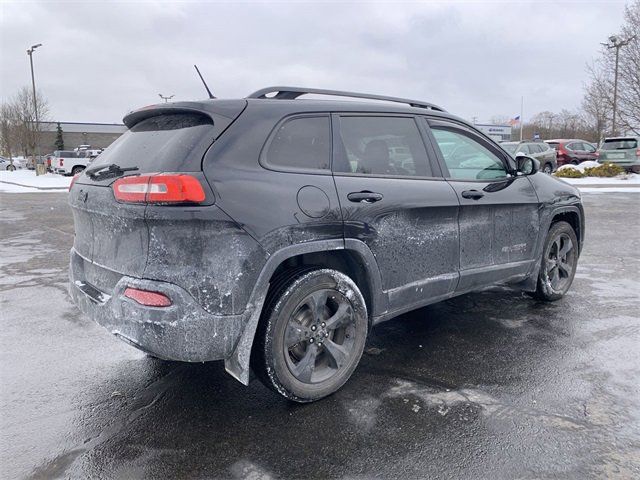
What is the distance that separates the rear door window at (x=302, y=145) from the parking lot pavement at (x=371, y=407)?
4.87 ft

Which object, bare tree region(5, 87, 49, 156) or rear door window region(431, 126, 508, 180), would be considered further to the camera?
bare tree region(5, 87, 49, 156)

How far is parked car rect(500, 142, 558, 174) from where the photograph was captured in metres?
21.6

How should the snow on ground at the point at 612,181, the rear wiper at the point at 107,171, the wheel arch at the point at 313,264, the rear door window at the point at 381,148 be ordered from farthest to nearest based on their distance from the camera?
the snow on ground at the point at 612,181, the rear door window at the point at 381,148, the rear wiper at the point at 107,171, the wheel arch at the point at 313,264

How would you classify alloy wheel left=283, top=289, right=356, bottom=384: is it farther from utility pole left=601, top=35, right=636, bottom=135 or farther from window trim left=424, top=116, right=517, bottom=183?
utility pole left=601, top=35, right=636, bottom=135

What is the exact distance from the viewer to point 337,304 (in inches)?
124

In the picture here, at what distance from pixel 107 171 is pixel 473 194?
2693 millimetres

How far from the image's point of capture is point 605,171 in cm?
2120

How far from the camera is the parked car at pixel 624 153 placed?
22.3 metres

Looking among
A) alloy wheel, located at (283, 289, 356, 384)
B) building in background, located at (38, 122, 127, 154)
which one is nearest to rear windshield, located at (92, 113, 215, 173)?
alloy wheel, located at (283, 289, 356, 384)

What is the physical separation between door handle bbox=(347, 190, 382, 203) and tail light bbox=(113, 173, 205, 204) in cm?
99

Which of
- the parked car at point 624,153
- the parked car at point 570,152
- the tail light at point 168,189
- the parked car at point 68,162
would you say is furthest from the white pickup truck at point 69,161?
the tail light at point 168,189

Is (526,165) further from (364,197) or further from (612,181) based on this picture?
(612,181)

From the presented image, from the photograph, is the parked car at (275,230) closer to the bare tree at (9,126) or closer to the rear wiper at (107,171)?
the rear wiper at (107,171)

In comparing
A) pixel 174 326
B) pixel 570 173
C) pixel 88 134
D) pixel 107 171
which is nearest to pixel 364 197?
pixel 174 326
